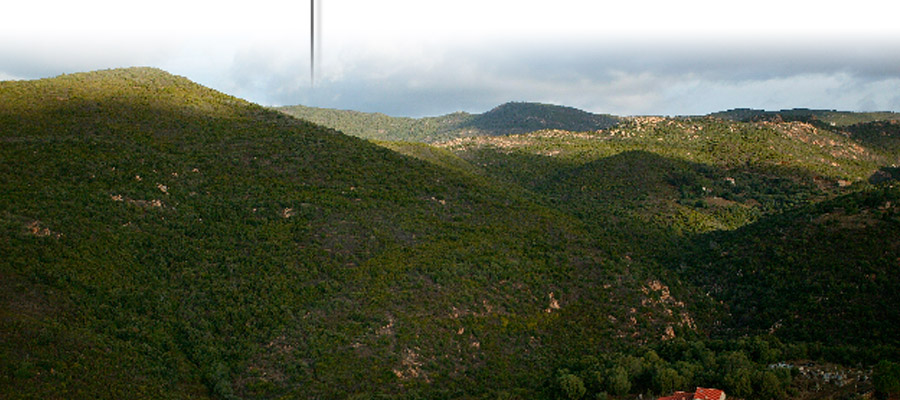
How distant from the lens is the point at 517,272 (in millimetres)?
Answer: 52469

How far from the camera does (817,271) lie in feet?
161

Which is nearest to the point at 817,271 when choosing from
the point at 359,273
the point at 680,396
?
the point at 680,396

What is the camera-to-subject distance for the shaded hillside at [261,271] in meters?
33.8

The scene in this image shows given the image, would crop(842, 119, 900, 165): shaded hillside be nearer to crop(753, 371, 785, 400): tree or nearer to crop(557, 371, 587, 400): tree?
crop(753, 371, 785, 400): tree

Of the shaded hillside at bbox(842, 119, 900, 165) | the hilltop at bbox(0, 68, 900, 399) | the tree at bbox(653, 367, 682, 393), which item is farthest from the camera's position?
the shaded hillside at bbox(842, 119, 900, 165)

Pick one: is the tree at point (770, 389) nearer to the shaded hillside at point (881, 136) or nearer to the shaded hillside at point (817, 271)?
the shaded hillside at point (817, 271)

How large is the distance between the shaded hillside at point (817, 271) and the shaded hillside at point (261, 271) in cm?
619

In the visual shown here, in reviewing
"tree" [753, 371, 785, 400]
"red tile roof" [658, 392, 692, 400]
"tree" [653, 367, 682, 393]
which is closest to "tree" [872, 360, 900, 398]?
"tree" [753, 371, 785, 400]

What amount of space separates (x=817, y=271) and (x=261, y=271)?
47.2 metres

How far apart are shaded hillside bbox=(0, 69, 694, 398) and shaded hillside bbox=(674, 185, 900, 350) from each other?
619cm

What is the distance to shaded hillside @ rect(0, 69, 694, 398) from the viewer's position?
111 ft

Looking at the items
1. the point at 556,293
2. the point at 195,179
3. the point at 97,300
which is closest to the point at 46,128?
the point at 195,179

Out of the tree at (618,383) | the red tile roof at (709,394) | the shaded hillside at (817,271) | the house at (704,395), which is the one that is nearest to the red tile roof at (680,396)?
the house at (704,395)

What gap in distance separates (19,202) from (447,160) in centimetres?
6700
